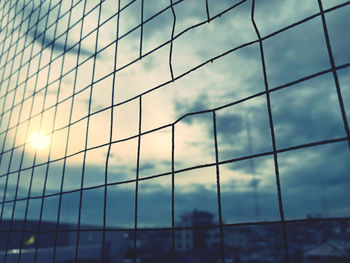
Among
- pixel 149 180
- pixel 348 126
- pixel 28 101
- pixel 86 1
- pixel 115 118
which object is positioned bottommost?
pixel 149 180

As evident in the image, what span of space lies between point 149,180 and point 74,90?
1.81 m

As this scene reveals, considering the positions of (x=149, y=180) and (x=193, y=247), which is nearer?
(x=149, y=180)

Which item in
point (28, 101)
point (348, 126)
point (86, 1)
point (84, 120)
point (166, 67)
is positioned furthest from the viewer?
point (28, 101)

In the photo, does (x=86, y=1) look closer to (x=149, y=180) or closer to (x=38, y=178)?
(x=38, y=178)

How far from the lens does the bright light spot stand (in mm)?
3549

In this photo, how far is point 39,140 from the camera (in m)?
3.69

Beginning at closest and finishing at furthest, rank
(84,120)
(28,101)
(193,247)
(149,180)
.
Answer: (149,180) → (84,120) → (28,101) → (193,247)

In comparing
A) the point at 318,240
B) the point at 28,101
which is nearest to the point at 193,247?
the point at 318,240

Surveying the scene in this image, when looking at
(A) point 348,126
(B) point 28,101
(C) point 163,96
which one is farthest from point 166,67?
(B) point 28,101

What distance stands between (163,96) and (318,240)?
67.9 meters

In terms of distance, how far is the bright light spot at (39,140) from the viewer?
355 centimetres

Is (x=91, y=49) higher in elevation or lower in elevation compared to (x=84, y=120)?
higher

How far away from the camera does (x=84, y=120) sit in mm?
3051

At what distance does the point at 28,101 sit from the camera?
4.16 meters
